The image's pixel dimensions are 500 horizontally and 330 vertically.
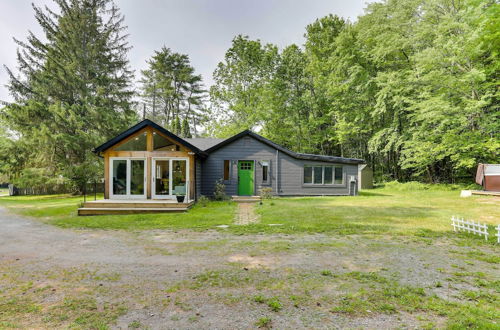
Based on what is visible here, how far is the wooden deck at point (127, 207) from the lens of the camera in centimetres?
954

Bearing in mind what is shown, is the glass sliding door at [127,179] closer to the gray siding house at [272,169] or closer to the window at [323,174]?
the gray siding house at [272,169]

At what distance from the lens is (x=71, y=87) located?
60.6 ft

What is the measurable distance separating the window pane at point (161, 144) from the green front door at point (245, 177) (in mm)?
4617

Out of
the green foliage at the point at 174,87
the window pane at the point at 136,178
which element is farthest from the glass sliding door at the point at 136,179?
the green foliage at the point at 174,87

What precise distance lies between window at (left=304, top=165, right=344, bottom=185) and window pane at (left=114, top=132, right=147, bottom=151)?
9540 millimetres

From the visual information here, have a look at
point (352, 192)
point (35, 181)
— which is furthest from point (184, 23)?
point (352, 192)

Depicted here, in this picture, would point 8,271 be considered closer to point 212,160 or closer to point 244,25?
point 212,160

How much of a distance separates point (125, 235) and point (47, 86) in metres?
17.4

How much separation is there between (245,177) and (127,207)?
7154mm

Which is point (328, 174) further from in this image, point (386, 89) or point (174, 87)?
point (174, 87)

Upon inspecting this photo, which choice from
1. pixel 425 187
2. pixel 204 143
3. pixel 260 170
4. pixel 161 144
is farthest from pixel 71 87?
pixel 425 187

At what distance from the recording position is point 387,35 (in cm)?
1920

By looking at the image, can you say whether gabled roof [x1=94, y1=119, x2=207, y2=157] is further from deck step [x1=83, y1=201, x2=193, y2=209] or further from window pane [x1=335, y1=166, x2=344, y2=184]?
window pane [x1=335, y1=166, x2=344, y2=184]

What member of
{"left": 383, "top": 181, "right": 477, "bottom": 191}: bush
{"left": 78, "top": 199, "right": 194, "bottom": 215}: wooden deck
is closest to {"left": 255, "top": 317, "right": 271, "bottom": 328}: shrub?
{"left": 78, "top": 199, "right": 194, "bottom": 215}: wooden deck
